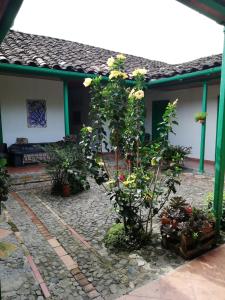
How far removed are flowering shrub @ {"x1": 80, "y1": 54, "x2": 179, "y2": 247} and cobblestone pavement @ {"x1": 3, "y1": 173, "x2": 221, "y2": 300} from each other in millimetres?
262

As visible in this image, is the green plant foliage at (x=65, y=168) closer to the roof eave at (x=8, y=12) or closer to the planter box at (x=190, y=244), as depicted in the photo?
the planter box at (x=190, y=244)

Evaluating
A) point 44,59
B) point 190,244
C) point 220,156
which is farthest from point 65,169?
point 44,59

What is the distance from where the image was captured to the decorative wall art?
7160mm

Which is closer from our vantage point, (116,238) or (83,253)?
(83,253)

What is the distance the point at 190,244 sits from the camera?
→ 2.48m

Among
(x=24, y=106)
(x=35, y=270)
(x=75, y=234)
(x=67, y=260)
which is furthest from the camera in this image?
(x=24, y=106)

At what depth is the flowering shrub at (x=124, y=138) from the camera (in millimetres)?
2469

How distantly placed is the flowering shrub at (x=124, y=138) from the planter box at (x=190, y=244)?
0.29 meters

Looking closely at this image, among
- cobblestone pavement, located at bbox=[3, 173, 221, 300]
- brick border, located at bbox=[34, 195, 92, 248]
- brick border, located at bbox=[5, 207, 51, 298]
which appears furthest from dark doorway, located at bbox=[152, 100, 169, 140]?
brick border, located at bbox=[5, 207, 51, 298]

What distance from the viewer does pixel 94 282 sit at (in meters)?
2.12

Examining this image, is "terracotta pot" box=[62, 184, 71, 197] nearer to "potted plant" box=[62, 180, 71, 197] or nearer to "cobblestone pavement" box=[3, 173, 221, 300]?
"potted plant" box=[62, 180, 71, 197]

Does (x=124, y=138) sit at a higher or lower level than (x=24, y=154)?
higher

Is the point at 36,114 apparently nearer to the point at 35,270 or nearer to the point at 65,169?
the point at 65,169

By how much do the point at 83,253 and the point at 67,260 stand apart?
20 centimetres
